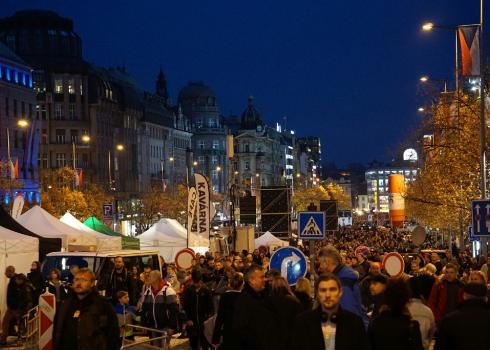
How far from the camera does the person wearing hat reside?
8781mm

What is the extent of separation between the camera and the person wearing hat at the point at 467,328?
878 centimetres

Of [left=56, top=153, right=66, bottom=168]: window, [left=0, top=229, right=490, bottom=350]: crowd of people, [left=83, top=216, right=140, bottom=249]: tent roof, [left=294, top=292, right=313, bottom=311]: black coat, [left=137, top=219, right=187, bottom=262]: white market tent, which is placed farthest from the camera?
[left=56, top=153, right=66, bottom=168]: window

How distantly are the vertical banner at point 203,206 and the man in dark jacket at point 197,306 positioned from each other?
47.5 feet

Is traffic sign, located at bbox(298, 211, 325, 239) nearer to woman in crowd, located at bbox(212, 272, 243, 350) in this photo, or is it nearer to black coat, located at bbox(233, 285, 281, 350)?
woman in crowd, located at bbox(212, 272, 243, 350)

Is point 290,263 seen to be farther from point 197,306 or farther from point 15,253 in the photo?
point 15,253

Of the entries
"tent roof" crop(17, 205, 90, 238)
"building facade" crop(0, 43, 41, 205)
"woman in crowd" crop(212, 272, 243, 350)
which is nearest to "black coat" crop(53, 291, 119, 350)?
"woman in crowd" crop(212, 272, 243, 350)

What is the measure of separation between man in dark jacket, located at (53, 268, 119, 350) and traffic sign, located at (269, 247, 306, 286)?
6.45m

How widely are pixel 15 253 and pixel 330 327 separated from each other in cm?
1634

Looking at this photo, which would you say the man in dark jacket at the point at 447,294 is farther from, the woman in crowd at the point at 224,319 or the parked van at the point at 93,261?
the parked van at the point at 93,261

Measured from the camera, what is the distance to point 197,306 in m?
14.7

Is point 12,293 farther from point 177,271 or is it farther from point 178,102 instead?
point 178,102

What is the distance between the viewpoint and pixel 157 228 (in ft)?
126

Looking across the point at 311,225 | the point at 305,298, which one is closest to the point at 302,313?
the point at 305,298

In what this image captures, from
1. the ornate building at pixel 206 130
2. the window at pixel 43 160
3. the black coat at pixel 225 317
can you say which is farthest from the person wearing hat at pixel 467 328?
the ornate building at pixel 206 130
